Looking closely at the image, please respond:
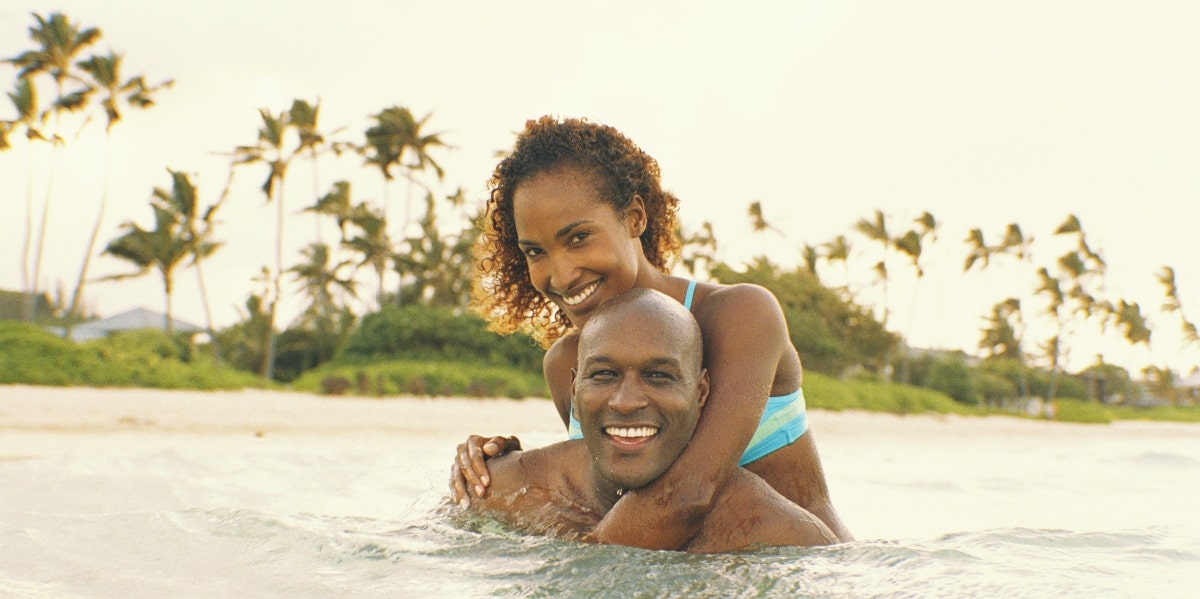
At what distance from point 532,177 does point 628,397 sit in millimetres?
968

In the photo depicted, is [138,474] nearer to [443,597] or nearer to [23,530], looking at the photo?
[23,530]

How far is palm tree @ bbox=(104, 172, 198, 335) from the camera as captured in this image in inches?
1156

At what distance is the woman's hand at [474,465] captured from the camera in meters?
3.56

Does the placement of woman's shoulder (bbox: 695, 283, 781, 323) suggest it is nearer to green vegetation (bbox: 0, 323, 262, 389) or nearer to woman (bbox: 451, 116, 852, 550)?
woman (bbox: 451, 116, 852, 550)

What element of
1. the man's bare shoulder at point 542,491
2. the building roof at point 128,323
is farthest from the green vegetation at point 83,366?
→ the building roof at point 128,323

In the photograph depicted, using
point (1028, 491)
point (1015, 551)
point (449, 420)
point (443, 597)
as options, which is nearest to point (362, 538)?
point (443, 597)

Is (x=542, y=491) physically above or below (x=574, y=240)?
below

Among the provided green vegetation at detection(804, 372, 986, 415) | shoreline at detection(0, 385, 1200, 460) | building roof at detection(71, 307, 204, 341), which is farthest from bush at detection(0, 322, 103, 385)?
building roof at detection(71, 307, 204, 341)

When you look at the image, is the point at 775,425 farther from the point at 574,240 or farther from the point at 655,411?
the point at 574,240

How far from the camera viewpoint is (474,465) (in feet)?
11.8

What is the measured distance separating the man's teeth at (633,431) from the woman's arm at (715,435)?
13 cm

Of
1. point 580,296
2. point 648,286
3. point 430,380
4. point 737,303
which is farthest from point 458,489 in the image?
point 430,380

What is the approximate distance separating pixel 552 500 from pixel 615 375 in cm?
78

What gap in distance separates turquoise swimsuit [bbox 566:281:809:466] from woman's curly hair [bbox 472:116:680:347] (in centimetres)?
50
